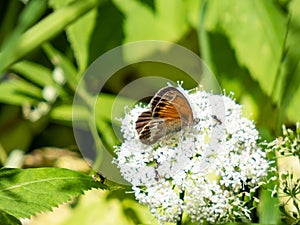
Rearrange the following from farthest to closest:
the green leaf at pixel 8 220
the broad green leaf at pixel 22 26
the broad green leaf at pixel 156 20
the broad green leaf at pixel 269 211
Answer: the broad green leaf at pixel 156 20 → the broad green leaf at pixel 22 26 → the broad green leaf at pixel 269 211 → the green leaf at pixel 8 220

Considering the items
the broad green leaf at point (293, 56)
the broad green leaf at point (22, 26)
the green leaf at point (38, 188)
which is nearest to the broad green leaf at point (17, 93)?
the broad green leaf at point (22, 26)

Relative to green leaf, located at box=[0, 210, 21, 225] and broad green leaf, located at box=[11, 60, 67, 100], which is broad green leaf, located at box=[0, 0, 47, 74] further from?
green leaf, located at box=[0, 210, 21, 225]

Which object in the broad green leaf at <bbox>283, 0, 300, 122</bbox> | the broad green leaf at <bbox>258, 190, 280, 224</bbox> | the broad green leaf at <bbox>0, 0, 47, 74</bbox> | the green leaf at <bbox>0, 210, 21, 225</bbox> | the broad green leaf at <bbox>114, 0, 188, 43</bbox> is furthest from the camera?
the broad green leaf at <bbox>114, 0, 188, 43</bbox>

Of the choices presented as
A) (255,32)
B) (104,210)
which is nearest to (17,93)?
(104,210)

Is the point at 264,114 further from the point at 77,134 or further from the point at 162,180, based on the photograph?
the point at 162,180

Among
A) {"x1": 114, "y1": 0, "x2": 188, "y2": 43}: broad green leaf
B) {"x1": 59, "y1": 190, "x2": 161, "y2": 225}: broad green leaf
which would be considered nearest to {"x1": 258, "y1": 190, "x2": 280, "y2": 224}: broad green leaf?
{"x1": 59, "y1": 190, "x2": 161, "y2": 225}: broad green leaf

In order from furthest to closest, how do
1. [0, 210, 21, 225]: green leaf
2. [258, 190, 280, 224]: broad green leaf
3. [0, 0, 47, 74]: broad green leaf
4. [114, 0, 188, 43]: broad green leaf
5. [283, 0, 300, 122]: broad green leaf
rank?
[114, 0, 188, 43]: broad green leaf → [283, 0, 300, 122]: broad green leaf → [0, 0, 47, 74]: broad green leaf → [258, 190, 280, 224]: broad green leaf → [0, 210, 21, 225]: green leaf

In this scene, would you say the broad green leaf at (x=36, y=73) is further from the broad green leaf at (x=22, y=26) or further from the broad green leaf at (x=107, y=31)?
the broad green leaf at (x=22, y=26)
